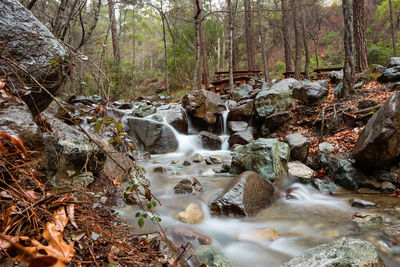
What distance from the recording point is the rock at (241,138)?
832 centimetres

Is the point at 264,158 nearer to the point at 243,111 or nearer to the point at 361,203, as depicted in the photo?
the point at 361,203

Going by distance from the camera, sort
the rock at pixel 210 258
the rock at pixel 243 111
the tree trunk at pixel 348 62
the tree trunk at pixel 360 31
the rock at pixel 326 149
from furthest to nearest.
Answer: the tree trunk at pixel 360 31, the rock at pixel 243 111, the tree trunk at pixel 348 62, the rock at pixel 326 149, the rock at pixel 210 258

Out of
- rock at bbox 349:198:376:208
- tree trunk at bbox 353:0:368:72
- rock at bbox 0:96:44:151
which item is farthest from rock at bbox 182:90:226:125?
rock at bbox 0:96:44:151

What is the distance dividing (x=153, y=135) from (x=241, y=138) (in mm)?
3265

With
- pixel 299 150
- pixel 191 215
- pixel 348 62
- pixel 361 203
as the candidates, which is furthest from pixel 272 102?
pixel 191 215

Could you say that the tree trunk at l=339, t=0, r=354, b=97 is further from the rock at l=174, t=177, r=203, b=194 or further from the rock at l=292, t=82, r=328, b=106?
the rock at l=174, t=177, r=203, b=194

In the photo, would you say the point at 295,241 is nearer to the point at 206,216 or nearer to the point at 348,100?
the point at 206,216

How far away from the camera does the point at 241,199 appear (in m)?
3.63

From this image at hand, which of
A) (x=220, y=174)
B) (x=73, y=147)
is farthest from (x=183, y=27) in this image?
(x=73, y=147)

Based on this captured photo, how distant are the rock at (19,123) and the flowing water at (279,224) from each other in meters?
1.67

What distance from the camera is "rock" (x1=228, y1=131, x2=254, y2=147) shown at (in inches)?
327

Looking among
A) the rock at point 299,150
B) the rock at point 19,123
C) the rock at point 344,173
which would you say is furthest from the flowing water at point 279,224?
the rock at point 19,123

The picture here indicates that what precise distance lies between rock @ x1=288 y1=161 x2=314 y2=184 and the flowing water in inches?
8.4

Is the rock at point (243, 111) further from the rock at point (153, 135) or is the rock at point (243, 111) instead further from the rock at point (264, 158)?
the rock at point (264, 158)
